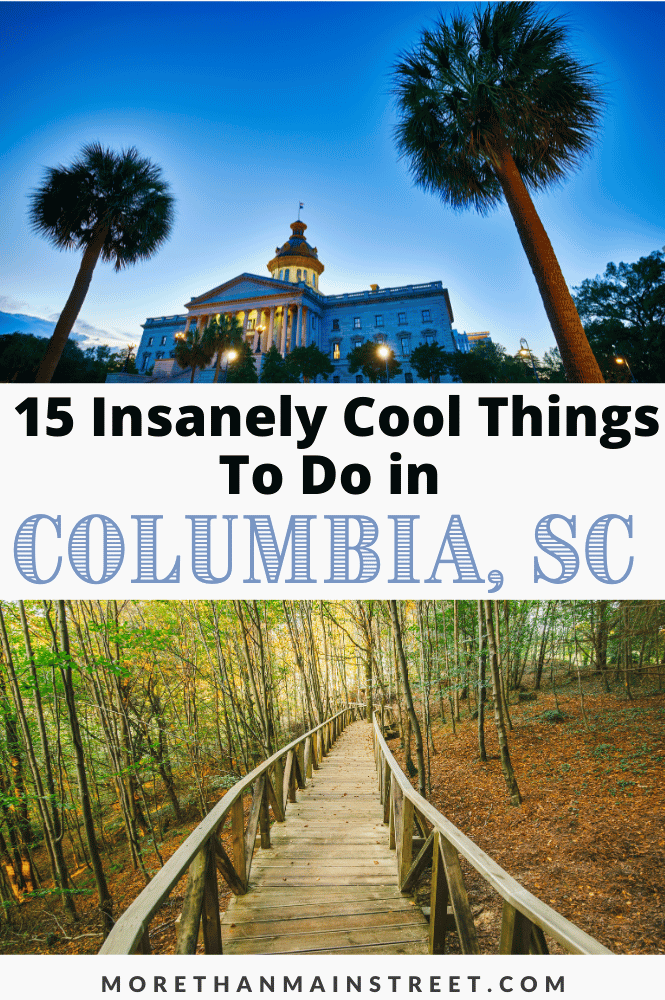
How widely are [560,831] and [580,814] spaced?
0.40 meters

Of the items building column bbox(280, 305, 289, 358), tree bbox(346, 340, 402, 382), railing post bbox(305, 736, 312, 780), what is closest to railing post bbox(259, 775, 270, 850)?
railing post bbox(305, 736, 312, 780)

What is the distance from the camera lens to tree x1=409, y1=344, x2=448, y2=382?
28109 mm

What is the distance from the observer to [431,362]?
28.2 meters

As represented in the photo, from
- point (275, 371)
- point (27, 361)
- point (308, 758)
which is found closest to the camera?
point (308, 758)

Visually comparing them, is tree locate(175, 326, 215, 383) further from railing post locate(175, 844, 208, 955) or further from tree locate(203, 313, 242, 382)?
railing post locate(175, 844, 208, 955)

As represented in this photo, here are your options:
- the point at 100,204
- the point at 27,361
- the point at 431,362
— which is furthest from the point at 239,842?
the point at 431,362

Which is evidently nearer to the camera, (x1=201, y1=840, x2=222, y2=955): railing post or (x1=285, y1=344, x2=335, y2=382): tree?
(x1=201, y1=840, x2=222, y2=955): railing post

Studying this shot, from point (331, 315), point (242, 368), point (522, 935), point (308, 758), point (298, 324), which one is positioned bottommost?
point (308, 758)

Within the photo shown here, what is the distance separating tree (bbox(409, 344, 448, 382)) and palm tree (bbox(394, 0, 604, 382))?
2171 cm

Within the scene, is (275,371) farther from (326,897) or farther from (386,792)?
(326,897)

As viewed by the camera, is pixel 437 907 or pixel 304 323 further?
pixel 304 323

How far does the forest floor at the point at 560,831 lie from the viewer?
4188 mm

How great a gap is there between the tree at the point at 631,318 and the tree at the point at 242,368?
61.2 feet

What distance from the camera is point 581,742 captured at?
775cm
